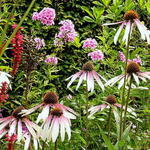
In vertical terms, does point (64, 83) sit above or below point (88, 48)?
below

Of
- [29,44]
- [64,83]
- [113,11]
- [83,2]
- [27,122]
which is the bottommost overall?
[64,83]

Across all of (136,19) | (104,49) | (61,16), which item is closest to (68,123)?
(136,19)

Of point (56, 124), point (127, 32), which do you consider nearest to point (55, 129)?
point (56, 124)

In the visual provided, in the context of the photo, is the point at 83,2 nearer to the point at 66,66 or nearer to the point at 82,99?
the point at 66,66

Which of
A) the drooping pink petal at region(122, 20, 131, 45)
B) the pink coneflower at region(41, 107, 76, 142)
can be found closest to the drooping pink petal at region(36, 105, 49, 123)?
the pink coneflower at region(41, 107, 76, 142)

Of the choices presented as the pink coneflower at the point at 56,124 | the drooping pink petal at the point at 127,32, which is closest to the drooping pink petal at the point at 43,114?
the pink coneflower at the point at 56,124

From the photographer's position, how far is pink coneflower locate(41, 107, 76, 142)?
2.97ft

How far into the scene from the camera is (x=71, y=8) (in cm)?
426

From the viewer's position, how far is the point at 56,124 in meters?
0.94

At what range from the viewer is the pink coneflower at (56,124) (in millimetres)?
904

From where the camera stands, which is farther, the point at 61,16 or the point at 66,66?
the point at 61,16

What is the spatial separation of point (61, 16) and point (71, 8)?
0.20 metres

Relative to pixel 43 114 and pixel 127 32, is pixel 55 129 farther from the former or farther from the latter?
pixel 127 32

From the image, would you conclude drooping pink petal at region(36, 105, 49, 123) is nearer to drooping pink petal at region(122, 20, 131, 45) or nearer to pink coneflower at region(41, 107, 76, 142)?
pink coneflower at region(41, 107, 76, 142)
